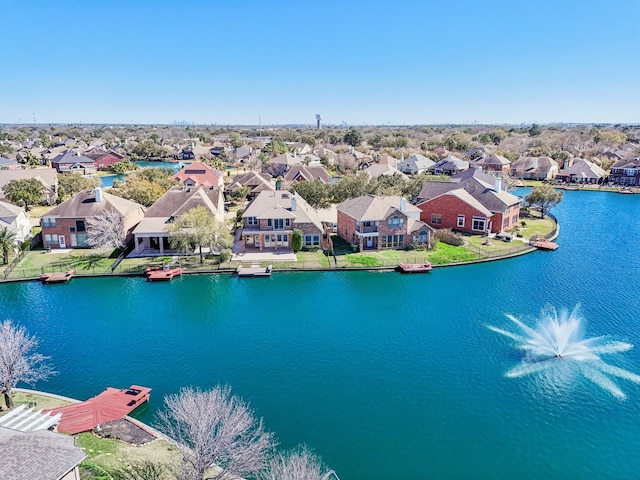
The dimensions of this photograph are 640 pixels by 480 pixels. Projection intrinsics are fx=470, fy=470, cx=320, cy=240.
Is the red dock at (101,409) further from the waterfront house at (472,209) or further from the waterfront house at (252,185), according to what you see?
the waterfront house at (252,185)

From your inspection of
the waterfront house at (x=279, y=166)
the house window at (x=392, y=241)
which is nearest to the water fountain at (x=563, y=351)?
the house window at (x=392, y=241)

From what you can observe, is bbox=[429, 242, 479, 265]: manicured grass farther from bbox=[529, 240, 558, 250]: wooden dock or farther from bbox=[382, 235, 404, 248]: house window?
bbox=[529, 240, 558, 250]: wooden dock

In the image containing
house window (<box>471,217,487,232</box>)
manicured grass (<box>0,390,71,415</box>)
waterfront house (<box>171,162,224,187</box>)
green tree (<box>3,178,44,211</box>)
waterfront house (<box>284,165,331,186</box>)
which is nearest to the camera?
manicured grass (<box>0,390,71,415</box>)

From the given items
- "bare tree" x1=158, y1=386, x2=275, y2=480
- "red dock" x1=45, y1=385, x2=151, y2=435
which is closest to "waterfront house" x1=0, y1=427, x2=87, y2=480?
"bare tree" x1=158, y1=386, x2=275, y2=480

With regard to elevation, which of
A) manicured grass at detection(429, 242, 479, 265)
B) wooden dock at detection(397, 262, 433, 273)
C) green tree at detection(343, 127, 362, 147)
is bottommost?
wooden dock at detection(397, 262, 433, 273)

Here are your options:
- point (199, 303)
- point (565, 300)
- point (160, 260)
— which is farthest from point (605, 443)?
point (160, 260)

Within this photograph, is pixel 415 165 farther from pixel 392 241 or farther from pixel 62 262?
pixel 62 262

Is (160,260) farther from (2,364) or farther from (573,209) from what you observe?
(573,209)
